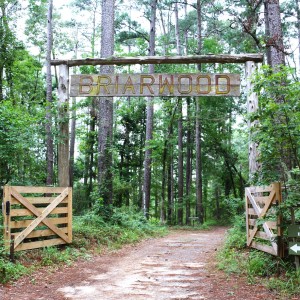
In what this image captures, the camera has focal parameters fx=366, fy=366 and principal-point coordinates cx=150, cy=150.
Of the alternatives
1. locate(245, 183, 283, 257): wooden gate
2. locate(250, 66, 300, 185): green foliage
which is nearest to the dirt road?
locate(245, 183, 283, 257): wooden gate

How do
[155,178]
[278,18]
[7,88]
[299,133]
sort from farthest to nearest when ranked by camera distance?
[155,178]
[7,88]
[278,18]
[299,133]

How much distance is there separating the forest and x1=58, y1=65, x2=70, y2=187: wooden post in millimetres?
58

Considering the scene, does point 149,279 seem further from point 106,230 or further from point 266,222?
point 106,230

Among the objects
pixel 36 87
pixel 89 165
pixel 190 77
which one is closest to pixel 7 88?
pixel 36 87

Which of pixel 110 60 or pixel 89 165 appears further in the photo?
pixel 89 165

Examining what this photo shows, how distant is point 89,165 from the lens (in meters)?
28.5

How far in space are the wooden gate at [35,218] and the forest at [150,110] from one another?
3.06 feet

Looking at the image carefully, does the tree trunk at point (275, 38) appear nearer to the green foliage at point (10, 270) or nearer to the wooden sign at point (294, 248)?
the wooden sign at point (294, 248)

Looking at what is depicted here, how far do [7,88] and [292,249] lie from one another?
18277 mm

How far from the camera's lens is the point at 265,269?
6262 mm

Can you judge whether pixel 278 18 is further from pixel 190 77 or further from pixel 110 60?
pixel 110 60

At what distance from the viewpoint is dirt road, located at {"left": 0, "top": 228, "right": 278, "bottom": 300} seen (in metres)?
5.33

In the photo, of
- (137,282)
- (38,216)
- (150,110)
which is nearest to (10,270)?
(38,216)

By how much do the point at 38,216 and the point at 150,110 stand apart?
13.5 m
